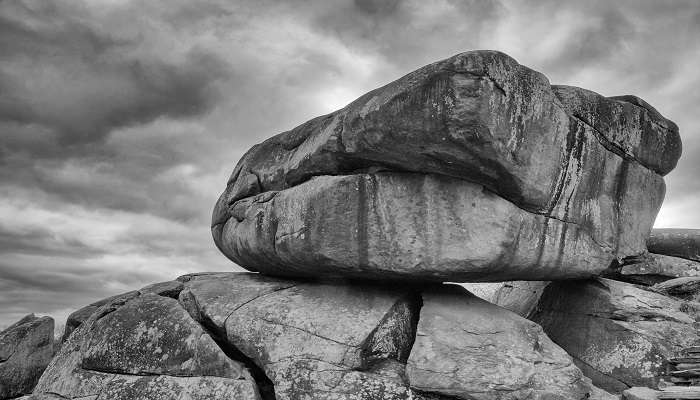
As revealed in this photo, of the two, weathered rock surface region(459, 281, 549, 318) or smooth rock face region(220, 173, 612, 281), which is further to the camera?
weathered rock surface region(459, 281, 549, 318)

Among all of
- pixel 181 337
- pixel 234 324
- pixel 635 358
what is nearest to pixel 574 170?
pixel 635 358

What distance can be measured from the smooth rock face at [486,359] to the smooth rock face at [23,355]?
45.7ft

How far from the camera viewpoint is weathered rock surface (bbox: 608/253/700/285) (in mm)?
16203

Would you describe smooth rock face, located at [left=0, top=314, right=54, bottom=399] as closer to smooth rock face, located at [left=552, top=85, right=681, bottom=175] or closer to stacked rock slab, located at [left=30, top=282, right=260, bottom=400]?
stacked rock slab, located at [left=30, top=282, right=260, bottom=400]

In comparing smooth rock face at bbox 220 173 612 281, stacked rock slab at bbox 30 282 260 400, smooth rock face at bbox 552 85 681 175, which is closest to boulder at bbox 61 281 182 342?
stacked rock slab at bbox 30 282 260 400

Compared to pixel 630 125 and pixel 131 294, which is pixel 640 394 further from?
pixel 131 294

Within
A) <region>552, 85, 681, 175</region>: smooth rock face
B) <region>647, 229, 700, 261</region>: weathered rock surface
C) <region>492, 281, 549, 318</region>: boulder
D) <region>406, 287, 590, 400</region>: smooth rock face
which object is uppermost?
<region>552, 85, 681, 175</region>: smooth rock face

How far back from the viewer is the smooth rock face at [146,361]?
36.8 ft

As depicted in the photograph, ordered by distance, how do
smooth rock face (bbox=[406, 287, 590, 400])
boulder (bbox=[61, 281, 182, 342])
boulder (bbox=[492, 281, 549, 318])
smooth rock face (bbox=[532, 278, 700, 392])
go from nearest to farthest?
smooth rock face (bbox=[406, 287, 590, 400]), smooth rock face (bbox=[532, 278, 700, 392]), boulder (bbox=[61, 281, 182, 342]), boulder (bbox=[492, 281, 549, 318])

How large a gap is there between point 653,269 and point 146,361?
1480 centimetres

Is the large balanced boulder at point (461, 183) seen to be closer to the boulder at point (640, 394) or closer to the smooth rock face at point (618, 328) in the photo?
the smooth rock face at point (618, 328)

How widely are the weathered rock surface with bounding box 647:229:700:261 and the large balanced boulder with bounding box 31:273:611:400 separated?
36.0 ft

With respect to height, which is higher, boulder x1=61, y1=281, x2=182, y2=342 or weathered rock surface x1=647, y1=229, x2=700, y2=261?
weathered rock surface x1=647, y1=229, x2=700, y2=261

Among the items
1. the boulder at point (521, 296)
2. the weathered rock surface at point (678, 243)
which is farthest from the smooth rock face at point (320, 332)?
the weathered rock surface at point (678, 243)
